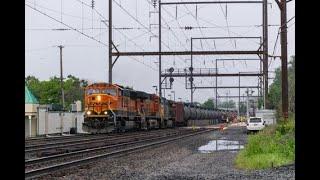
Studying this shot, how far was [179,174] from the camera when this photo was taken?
48.9 ft

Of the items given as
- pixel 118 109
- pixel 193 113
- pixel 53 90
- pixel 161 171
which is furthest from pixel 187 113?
pixel 161 171

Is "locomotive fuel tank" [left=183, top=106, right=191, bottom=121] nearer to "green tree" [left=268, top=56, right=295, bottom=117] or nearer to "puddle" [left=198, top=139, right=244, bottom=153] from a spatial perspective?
"green tree" [left=268, top=56, right=295, bottom=117]

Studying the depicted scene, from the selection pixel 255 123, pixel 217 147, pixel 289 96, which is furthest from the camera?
pixel 255 123

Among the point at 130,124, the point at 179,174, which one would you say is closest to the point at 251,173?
the point at 179,174

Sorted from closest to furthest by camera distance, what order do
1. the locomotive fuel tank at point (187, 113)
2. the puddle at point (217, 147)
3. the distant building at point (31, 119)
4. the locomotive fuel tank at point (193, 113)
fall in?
the puddle at point (217, 147) < the distant building at point (31, 119) < the locomotive fuel tank at point (187, 113) < the locomotive fuel tank at point (193, 113)

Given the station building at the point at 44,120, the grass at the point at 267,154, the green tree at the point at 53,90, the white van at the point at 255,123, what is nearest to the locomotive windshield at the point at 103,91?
the station building at the point at 44,120

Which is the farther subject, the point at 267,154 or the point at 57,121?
the point at 57,121

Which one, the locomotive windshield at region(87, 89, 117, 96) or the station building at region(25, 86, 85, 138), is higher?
the locomotive windshield at region(87, 89, 117, 96)

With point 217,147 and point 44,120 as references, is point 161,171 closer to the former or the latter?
point 217,147

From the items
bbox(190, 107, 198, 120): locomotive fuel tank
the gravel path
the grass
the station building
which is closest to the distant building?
the station building

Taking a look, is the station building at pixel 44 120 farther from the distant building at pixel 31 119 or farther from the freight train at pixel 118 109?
the freight train at pixel 118 109

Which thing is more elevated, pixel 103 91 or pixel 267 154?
pixel 103 91
